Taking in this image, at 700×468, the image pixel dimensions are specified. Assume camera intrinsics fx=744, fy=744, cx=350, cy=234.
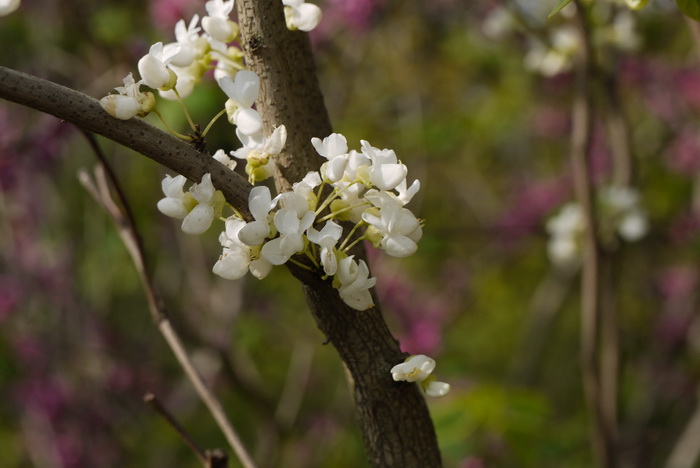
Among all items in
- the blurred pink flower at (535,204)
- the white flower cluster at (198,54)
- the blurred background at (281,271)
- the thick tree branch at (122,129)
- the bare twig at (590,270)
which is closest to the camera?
the thick tree branch at (122,129)

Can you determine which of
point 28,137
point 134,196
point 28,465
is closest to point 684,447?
point 28,137

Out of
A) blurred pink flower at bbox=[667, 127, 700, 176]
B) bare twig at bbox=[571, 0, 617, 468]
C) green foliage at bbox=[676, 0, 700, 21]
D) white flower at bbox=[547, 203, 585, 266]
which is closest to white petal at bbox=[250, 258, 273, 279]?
green foliage at bbox=[676, 0, 700, 21]

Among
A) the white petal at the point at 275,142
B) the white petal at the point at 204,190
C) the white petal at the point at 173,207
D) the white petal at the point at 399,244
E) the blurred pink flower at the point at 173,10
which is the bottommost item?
the white petal at the point at 399,244

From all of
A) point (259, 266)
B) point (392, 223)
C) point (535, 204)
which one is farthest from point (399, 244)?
point (535, 204)

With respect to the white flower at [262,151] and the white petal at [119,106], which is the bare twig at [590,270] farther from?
the white petal at [119,106]

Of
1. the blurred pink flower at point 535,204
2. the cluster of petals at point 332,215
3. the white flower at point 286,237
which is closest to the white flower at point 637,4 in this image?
the cluster of petals at point 332,215

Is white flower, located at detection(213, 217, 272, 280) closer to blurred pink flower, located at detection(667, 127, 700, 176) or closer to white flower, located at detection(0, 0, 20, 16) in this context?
white flower, located at detection(0, 0, 20, 16)

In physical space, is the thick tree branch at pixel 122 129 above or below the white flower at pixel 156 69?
below

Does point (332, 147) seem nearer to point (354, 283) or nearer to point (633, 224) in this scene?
point (354, 283)
